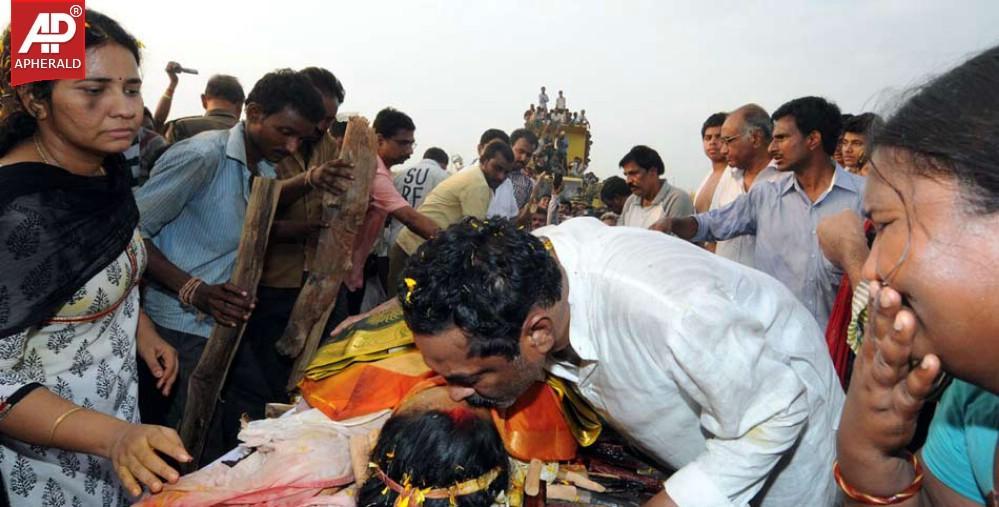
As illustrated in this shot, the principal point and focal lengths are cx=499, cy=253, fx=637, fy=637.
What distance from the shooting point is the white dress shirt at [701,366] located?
1383mm

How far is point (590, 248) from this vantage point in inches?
68.5

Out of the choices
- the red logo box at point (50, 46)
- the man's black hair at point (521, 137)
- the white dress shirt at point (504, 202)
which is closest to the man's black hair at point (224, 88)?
the white dress shirt at point (504, 202)

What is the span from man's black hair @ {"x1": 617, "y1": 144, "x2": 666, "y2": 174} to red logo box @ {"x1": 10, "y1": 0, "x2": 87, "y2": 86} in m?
5.13

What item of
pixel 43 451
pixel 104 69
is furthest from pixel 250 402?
pixel 104 69

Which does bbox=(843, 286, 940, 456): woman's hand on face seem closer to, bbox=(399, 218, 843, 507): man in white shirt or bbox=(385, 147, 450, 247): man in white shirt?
bbox=(399, 218, 843, 507): man in white shirt

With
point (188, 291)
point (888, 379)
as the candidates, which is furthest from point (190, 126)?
point (888, 379)

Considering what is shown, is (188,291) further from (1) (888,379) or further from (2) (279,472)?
(1) (888,379)

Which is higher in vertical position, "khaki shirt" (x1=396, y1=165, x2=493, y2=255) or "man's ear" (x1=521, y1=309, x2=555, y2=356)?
"man's ear" (x1=521, y1=309, x2=555, y2=356)

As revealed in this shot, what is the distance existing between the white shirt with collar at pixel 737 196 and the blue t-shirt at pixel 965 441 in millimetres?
2633

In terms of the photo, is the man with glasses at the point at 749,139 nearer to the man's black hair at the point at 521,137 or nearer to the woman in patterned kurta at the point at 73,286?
the man's black hair at the point at 521,137

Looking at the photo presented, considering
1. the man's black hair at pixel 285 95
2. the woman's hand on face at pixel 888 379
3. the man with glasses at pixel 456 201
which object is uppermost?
the man's black hair at pixel 285 95

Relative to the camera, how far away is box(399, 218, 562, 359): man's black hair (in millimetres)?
1515

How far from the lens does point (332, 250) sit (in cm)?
Answer: 299

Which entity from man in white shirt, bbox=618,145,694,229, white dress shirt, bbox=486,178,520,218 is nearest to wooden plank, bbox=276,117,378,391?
white dress shirt, bbox=486,178,520,218
